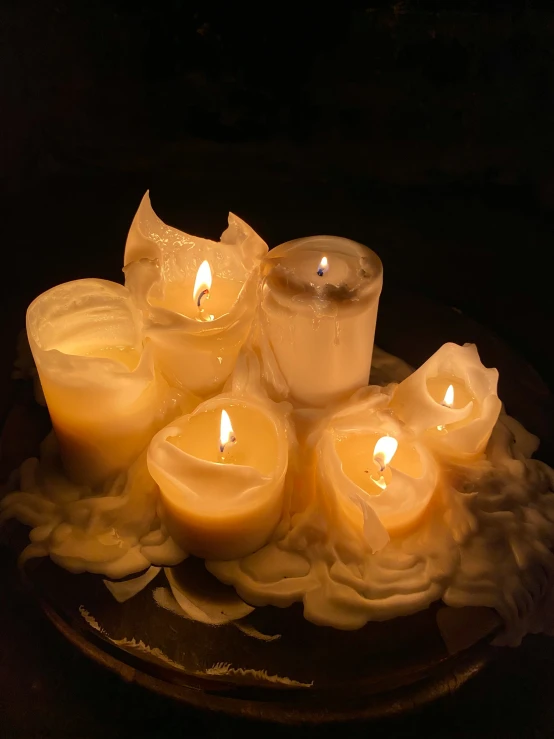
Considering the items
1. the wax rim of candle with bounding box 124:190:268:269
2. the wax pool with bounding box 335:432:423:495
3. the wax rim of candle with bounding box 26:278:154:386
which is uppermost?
the wax rim of candle with bounding box 124:190:268:269

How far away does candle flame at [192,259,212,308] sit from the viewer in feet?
2.71

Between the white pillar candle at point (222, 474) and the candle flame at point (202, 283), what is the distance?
0.46 ft

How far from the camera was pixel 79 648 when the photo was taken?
723 millimetres

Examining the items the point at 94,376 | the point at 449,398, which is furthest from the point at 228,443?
the point at 449,398

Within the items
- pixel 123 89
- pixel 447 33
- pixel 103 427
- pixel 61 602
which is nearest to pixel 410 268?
pixel 447 33

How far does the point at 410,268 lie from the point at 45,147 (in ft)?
2.46

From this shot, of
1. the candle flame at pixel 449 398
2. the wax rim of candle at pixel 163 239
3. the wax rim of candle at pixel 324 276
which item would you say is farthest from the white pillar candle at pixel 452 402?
the wax rim of candle at pixel 163 239

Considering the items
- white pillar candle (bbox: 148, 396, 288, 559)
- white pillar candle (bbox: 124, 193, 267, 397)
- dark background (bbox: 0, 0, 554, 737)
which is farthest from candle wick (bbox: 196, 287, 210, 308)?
dark background (bbox: 0, 0, 554, 737)

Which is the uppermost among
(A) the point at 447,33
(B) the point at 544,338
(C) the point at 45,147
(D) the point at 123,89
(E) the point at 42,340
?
(A) the point at 447,33

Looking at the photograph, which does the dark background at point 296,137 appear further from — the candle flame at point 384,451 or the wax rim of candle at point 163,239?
the wax rim of candle at point 163,239

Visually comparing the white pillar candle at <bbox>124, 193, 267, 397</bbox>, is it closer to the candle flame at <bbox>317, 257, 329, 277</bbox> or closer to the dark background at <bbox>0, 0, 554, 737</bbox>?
the candle flame at <bbox>317, 257, 329, 277</bbox>

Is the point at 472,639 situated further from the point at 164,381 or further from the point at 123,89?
the point at 123,89

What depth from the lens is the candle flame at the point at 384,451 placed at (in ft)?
2.38

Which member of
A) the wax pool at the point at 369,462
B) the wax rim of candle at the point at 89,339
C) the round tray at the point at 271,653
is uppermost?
the wax rim of candle at the point at 89,339
